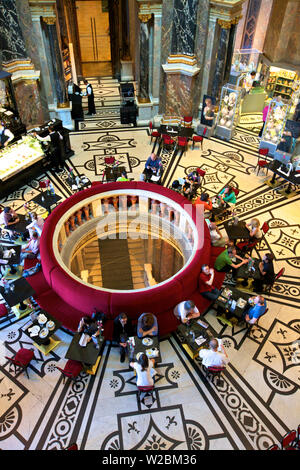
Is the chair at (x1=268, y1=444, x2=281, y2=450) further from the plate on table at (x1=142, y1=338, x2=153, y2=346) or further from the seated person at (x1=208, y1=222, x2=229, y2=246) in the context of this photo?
the seated person at (x1=208, y1=222, x2=229, y2=246)

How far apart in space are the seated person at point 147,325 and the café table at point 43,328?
5.34 ft

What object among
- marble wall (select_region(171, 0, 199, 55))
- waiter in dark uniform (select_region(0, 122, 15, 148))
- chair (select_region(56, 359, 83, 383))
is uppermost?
marble wall (select_region(171, 0, 199, 55))

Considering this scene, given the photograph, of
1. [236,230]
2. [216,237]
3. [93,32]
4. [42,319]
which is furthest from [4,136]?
[93,32]

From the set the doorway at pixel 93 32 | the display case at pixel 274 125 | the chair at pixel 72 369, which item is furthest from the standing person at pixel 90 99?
the chair at pixel 72 369

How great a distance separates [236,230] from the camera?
981 cm

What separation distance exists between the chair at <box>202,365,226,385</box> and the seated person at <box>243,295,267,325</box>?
47.6 inches

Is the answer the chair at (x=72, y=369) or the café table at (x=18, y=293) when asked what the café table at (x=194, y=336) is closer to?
the chair at (x=72, y=369)

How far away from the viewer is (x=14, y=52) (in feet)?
41.0

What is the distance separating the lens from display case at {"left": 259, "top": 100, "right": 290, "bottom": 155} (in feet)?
42.4

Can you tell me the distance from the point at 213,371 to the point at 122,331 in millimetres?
1885

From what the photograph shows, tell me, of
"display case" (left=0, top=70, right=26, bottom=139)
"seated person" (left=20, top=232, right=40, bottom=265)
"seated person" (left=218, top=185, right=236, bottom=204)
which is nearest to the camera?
"seated person" (left=20, top=232, right=40, bottom=265)

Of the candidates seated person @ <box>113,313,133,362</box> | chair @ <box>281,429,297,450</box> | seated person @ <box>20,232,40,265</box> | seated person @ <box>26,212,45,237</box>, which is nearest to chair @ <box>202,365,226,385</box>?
chair @ <box>281,429,297,450</box>

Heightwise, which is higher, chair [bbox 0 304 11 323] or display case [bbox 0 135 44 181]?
display case [bbox 0 135 44 181]
